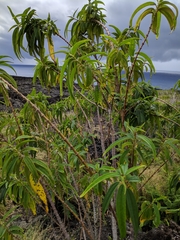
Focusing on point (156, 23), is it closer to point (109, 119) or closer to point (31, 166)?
point (109, 119)

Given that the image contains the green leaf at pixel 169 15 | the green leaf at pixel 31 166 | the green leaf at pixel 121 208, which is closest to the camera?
the green leaf at pixel 121 208

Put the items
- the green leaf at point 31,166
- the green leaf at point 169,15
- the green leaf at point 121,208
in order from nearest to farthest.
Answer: the green leaf at point 121,208
the green leaf at point 31,166
the green leaf at point 169,15

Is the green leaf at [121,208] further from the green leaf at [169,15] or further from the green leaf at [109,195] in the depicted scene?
the green leaf at [169,15]

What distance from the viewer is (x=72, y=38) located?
1.48 m

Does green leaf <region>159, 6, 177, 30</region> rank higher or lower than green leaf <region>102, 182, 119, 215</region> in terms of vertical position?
higher

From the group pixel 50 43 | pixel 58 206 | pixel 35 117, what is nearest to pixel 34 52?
pixel 50 43

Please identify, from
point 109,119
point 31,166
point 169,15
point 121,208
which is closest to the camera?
point 121,208

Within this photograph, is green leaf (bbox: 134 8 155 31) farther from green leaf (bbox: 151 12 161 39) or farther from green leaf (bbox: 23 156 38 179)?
green leaf (bbox: 23 156 38 179)

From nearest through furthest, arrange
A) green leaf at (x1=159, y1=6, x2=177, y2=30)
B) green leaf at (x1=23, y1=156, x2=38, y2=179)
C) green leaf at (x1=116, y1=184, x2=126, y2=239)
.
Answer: green leaf at (x1=116, y1=184, x2=126, y2=239), green leaf at (x1=23, y1=156, x2=38, y2=179), green leaf at (x1=159, y1=6, x2=177, y2=30)

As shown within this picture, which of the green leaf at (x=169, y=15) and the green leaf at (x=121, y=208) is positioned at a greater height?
the green leaf at (x=169, y=15)

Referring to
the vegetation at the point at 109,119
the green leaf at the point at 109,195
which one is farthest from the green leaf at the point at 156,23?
the green leaf at the point at 109,195

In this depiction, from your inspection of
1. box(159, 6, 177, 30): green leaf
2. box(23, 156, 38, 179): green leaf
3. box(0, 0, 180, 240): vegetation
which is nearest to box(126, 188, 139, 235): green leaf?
box(0, 0, 180, 240): vegetation

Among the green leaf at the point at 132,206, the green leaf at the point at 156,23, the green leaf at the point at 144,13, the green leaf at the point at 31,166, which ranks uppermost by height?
the green leaf at the point at 144,13

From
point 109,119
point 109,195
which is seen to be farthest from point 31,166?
point 109,119
